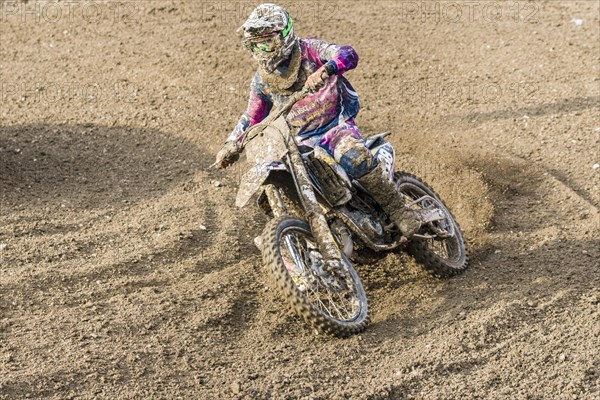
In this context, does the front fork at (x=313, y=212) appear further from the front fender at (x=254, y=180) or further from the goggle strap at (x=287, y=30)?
the goggle strap at (x=287, y=30)

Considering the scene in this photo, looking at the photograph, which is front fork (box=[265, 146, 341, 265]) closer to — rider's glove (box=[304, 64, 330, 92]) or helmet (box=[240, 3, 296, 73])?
rider's glove (box=[304, 64, 330, 92])

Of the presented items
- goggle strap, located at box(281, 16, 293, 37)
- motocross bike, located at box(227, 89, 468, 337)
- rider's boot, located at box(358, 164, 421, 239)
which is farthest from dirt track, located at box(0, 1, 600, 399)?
goggle strap, located at box(281, 16, 293, 37)

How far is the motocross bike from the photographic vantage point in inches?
255

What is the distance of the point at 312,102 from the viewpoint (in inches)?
288

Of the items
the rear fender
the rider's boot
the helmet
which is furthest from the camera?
the rear fender

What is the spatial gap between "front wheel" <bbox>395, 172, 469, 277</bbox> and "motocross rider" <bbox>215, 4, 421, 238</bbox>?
0.43m

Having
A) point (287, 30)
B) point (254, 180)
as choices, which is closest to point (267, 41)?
point (287, 30)

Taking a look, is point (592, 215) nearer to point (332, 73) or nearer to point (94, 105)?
point (332, 73)

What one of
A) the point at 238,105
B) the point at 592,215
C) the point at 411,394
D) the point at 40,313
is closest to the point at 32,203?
the point at 40,313

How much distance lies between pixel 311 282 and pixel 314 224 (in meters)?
0.42

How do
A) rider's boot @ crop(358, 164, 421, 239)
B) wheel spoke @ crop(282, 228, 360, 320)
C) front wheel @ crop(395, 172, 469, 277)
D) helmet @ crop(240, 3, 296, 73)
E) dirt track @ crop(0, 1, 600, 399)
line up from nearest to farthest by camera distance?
dirt track @ crop(0, 1, 600, 399), wheel spoke @ crop(282, 228, 360, 320), helmet @ crop(240, 3, 296, 73), rider's boot @ crop(358, 164, 421, 239), front wheel @ crop(395, 172, 469, 277)

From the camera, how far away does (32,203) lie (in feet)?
29.5

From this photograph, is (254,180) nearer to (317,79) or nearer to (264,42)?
(317,79)

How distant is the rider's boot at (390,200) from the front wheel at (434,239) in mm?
338
